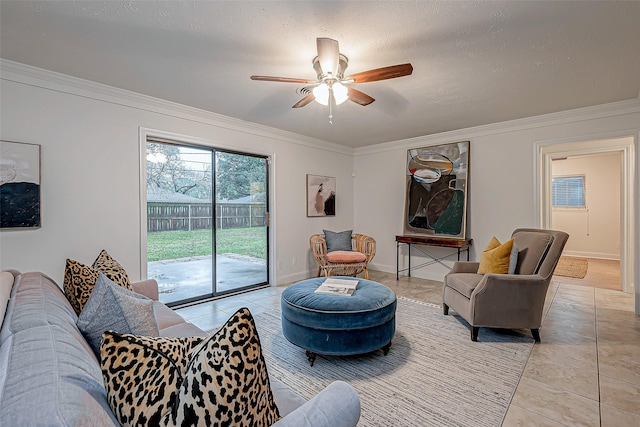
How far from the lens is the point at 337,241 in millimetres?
5020

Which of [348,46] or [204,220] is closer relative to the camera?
[348,46]

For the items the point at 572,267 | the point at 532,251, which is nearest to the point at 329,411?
the point at 532,251

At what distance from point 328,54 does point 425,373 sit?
7.89 feet

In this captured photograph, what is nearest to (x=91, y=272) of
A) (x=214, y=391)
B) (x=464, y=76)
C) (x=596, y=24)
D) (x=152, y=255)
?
(x=214, y=391)

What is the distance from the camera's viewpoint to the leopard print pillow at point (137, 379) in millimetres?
709

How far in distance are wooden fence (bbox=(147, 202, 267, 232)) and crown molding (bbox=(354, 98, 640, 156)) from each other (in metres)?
2.76

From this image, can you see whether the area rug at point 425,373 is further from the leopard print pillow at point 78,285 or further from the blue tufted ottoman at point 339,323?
the leopard print pillow at point 78,285

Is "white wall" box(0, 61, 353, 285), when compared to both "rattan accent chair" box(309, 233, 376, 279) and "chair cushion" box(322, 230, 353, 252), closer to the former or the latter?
"rattan accent chair" box(309, 233, 376, 279)

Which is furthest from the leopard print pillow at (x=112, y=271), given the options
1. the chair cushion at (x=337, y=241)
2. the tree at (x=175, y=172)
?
the chair cushion at (x=337, y=241)

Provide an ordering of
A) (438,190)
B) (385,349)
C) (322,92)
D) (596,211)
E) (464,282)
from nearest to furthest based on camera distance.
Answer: (322,92) → (385,349) → (464,282) → (438,190) → (596,211)

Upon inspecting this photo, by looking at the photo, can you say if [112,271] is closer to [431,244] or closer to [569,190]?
[431,244]

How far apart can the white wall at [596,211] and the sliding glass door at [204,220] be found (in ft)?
24.4

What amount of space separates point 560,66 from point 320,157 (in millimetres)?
3521

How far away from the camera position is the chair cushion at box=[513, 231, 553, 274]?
2840mm
